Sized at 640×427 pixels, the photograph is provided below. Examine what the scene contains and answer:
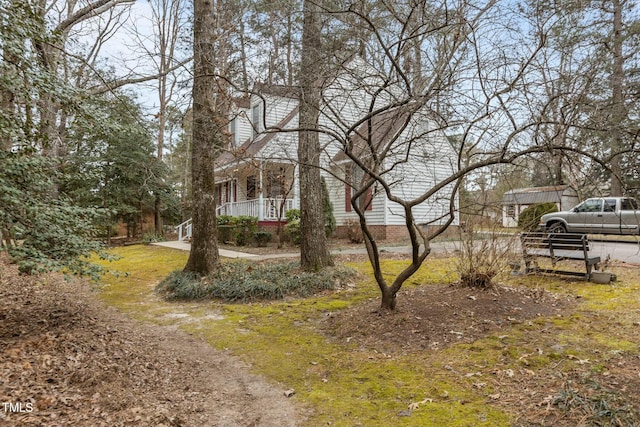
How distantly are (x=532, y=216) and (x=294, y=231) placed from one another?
7.67 metres

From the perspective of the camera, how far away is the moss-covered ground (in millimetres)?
2816

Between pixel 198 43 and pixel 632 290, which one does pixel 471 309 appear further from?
pixel 198 43

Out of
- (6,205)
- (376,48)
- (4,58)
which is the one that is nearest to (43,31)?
(4,58)

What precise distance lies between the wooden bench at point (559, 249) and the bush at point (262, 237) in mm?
9578

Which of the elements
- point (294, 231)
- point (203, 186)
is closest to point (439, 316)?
point (203, 186)

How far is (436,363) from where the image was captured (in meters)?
3.70

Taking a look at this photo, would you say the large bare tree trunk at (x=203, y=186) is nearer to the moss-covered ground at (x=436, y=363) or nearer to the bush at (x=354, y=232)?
the moss-covered ground at (x=436, y=363)

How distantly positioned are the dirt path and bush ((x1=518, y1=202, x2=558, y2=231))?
507 cm

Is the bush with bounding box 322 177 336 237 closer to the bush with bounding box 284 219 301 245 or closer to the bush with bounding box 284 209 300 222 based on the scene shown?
the bush with bounding box 284 209 300 222

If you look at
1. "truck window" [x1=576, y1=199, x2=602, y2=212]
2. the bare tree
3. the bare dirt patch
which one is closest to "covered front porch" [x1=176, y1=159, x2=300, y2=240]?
the bare dirt patch

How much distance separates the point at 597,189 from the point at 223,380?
4223 mm

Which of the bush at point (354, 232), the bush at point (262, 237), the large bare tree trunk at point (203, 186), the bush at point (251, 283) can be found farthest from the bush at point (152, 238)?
the large bare tree trunk at point (203, 186)

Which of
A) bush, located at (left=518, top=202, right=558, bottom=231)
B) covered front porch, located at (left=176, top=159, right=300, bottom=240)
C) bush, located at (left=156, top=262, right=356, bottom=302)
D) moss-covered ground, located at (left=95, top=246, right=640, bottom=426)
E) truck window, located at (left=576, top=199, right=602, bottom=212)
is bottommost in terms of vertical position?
moss-covered ground, located at (left=95, top=246, right=640, bottom=426)

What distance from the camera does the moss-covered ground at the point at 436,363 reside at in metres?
2.82
